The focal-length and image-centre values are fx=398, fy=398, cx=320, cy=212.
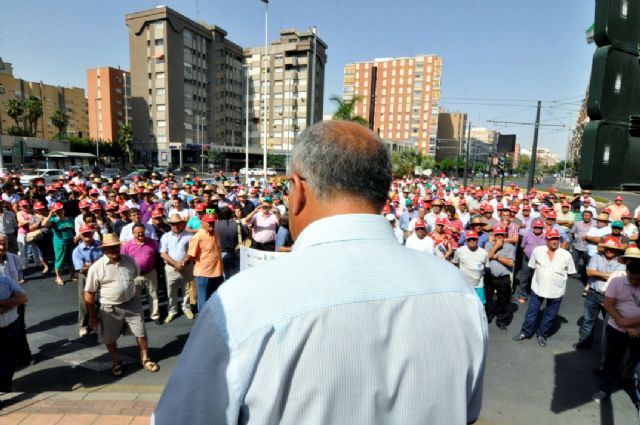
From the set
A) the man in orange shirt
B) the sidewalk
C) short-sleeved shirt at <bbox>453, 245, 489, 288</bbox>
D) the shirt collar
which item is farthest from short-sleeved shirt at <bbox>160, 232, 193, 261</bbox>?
the shirt collar

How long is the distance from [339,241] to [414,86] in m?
116

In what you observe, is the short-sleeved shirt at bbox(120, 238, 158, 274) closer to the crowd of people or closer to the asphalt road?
the crowd of people

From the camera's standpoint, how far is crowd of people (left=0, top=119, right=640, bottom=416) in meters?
4.43

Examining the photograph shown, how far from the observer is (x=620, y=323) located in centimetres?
437

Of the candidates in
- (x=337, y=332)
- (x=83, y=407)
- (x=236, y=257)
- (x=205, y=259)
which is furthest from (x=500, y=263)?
(x=337, y=332)

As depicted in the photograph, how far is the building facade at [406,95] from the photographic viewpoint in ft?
350

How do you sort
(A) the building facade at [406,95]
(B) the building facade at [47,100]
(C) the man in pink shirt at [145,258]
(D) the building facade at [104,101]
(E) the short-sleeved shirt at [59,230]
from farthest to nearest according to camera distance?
(A) the building facade at [406,95], (D) the building facade at [104,101], (B) the building facade at [47,100], (E) the short-sleeved shirt at [59,230], (C) the man in pink shirt at [145,258]

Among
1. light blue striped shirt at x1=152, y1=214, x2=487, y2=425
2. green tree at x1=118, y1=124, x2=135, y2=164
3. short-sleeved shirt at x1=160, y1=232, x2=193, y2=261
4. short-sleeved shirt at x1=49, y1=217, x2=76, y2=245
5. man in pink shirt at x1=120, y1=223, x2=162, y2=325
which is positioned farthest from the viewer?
green tree at x1=118, y1=124, x2=135, y2=164

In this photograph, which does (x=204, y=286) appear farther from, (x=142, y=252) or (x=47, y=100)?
(x=47, y=100)

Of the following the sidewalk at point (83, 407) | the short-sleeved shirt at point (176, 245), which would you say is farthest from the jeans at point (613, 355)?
the short-sleeved shirt at point (176, 245)

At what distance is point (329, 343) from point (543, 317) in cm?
625

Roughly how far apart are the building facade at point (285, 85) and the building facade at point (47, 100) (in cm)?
4102

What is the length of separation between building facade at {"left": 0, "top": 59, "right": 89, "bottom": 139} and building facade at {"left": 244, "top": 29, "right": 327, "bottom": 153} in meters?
41.0

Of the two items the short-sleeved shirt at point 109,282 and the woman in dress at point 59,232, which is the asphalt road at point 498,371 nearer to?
the short-sleeved shirt at point 109,282
